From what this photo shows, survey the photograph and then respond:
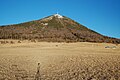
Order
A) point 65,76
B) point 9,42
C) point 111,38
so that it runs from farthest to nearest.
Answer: point 111,38 → point 9,42 → point 65,76

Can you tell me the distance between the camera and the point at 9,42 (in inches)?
1355

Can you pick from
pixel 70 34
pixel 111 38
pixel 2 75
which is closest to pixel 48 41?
pixel 70 34

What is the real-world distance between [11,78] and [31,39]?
1166 inches

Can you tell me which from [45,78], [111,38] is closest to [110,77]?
[45,78]

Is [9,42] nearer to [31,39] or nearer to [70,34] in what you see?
[31,39]

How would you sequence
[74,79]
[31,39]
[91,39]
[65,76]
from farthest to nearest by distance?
[91,39], [31,39], [65,76], [74,79]

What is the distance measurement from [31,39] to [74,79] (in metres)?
30.4

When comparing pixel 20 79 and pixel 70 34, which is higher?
pixel 70 34

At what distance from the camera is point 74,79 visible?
27.8ft

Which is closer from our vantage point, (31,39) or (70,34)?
(31,39)

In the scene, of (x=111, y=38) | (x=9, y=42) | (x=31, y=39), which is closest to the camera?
(x=9, y=42)

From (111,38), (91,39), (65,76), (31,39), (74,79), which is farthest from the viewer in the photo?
(111,38)

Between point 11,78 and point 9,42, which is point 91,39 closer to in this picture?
point 9,42

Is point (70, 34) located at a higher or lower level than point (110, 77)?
higher
